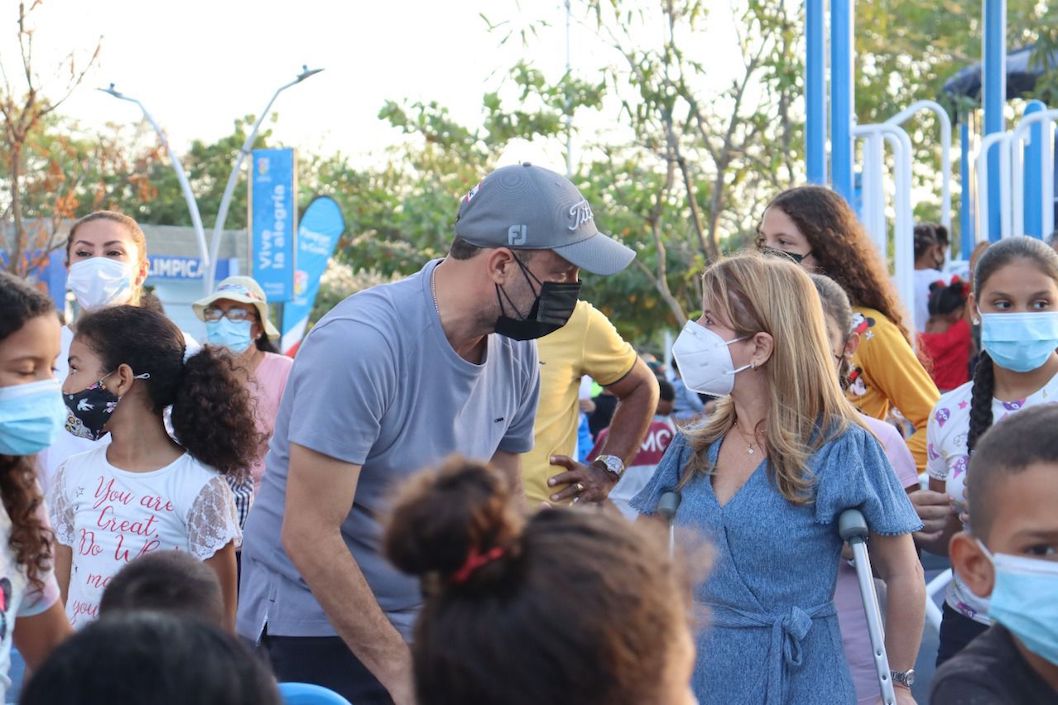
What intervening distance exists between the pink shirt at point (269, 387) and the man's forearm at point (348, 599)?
2581 mm

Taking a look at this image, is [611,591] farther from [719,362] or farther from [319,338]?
[719,362]

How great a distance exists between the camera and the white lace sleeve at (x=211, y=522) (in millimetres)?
4023

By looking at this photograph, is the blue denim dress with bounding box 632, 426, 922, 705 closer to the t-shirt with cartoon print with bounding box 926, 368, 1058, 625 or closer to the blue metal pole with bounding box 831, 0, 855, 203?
the t-shirt with cartoon print with bounding box 926, 368, 1058, 625

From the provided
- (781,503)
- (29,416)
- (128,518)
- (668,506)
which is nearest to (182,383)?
(128,518)

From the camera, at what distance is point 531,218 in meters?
3.34

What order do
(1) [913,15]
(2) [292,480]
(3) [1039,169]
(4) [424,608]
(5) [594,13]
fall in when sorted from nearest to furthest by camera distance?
(4) [424,608]
(2) [292,480]
(3) [1039,169]
(5) [594,13]
(1) [913,15]

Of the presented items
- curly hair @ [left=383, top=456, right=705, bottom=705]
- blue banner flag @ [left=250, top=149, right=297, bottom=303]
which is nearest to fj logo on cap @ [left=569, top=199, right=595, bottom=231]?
curly hair @ [left=383, top=456, right=705, bottom=705]

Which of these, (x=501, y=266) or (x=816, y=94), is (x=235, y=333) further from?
(x=816, y=94)

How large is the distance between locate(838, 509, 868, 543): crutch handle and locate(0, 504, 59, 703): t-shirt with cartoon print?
187cm

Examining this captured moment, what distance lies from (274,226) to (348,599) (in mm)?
16079

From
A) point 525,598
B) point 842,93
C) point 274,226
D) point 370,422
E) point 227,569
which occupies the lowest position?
point 274,226

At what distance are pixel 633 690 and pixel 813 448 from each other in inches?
68.8

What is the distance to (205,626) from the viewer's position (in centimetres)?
167

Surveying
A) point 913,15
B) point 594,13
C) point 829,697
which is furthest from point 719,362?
point 913,15
